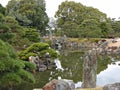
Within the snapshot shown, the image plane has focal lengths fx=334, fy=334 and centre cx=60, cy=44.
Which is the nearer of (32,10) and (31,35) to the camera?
(31,35)

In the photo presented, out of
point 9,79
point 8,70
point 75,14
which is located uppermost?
point 75,14

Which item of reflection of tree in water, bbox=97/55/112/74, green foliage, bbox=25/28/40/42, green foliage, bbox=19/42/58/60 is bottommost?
reflection of tree in water, bbox=97/55/112/74

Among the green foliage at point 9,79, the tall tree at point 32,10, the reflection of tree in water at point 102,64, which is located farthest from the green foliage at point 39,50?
the tall tree at point 32,10

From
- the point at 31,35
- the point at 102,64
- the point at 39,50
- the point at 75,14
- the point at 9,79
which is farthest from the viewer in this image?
the point at 75,14

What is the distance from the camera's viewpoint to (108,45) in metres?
46.3

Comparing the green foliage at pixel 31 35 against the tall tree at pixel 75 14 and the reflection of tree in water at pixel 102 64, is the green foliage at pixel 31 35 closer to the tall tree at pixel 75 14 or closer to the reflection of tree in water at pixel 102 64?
the reflection of tree in water at pixel 102 64

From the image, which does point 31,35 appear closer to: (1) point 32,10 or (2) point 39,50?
(2) point 39,50

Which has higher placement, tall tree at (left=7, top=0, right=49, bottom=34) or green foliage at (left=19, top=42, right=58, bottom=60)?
tall tree at (left=7, top=0, right=49, bottom=34)

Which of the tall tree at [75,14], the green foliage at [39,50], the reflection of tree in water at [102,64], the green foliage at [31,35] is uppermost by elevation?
the tall tree at [75,14]

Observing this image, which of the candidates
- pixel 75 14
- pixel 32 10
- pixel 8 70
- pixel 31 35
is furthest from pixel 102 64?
pixel 75 14

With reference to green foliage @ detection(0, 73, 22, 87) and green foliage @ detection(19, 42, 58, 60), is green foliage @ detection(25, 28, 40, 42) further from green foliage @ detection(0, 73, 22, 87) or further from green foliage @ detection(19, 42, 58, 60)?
green foliage @ detection(0, 73, 22, 87)

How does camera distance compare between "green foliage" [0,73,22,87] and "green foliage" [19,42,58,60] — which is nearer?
"green foliage" [0,73,22,87]

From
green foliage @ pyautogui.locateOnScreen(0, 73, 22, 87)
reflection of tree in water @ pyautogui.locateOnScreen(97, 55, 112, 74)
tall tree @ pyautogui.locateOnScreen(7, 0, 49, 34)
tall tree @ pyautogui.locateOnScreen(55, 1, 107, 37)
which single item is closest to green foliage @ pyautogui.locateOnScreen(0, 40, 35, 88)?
green foliage @ pyautogui.locateOnScreen(0, 73, 22, 87)

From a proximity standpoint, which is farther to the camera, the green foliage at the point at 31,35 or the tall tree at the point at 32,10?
the tall tree at the point at 32,10
